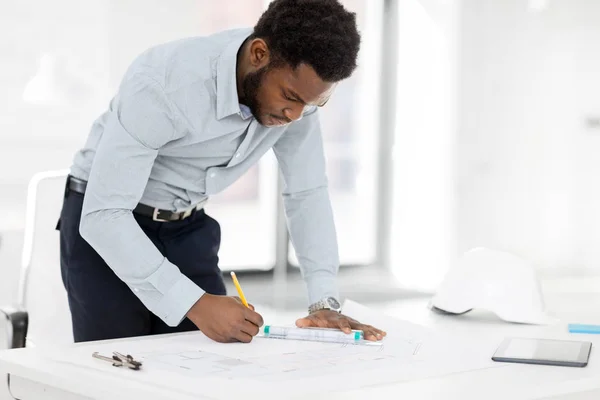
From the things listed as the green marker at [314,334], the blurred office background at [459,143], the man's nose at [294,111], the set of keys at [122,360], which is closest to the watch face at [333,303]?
the green marker at [314,334]

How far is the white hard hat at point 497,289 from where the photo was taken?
1.95 m

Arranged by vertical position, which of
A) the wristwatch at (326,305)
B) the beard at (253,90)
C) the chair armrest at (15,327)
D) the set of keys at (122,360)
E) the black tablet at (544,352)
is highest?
the beard at (253,90)

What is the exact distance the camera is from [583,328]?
1.76 meters

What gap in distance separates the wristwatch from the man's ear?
0.53 m

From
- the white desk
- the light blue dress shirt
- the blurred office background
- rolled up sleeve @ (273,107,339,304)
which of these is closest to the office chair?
the light blue dress shirt

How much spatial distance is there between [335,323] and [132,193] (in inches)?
17.6

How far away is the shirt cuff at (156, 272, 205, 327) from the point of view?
1484 mm

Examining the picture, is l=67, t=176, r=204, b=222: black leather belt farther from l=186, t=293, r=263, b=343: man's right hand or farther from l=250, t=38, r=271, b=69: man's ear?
l=250, t=38, r=271, b=69: man's ear

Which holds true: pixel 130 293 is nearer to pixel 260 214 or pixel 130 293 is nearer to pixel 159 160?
pixel 159 160

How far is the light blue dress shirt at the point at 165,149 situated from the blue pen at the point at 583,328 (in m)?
0.74

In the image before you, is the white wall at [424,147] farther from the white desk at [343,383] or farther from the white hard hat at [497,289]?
the white desk at [343,383]

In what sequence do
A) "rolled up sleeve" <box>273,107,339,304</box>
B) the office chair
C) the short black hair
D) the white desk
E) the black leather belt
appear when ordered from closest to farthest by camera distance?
the white desk
the short black hair
the black leather belt
"rolled up sleeve" <box>273,107,339,304</box>
the office chair

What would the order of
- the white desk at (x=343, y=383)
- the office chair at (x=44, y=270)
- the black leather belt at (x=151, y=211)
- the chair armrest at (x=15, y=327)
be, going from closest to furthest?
1. the white desk at (x=343, y=383)
2. the black leather belt at (x=151, y=211)
3. the chair armrest at (x=15, y=327)
4. the office chair at (x=44, y=270)

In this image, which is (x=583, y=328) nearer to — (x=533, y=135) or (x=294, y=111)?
(x=294, y=111)
